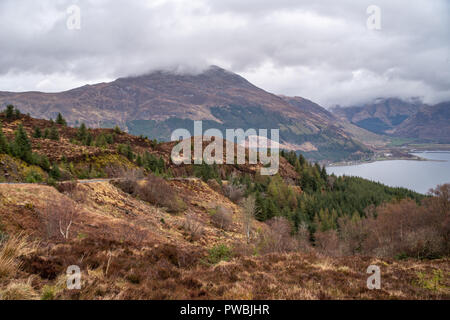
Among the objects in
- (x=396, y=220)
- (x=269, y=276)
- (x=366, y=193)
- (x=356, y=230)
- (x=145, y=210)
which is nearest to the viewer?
(x=269, y=276)

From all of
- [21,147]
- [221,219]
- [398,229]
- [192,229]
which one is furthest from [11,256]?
[398,229]

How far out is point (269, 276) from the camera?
27.9ft

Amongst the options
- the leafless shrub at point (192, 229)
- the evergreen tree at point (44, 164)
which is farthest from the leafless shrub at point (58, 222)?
the evergreen tree at point (44, 164)

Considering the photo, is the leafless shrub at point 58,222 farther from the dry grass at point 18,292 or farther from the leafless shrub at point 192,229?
the leafless shrub at point 192,229

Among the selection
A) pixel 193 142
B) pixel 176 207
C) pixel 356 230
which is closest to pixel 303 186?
pixel 356 230

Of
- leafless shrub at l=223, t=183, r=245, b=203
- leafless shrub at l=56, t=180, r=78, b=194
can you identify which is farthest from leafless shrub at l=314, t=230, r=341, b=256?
leafless shrub at l=56, t=180, r=78, b=194

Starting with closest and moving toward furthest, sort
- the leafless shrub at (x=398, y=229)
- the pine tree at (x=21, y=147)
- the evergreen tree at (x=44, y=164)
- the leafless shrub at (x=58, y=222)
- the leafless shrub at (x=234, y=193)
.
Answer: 1. the leafless shrub at (x=58, y=222)
2. the leafless shrub at (x=398, y=229)
3. the pine tree at (x=21, y=147)
4. the evergreen tree at (x=44, y=164)
5. the leafless shrub at (x=234, y=193)

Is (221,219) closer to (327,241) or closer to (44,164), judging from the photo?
(327,241)

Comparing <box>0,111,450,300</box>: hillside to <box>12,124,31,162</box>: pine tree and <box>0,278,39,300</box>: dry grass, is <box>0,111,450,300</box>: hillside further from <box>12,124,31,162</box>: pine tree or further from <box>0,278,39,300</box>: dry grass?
<box>12,124,31,162</box>: pine tree

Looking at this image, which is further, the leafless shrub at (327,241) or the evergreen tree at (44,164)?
the leafless shrub at (327,241)

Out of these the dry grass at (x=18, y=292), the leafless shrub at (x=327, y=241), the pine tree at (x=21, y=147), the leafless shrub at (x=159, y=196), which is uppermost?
the pine tree at (x=21, y=147)

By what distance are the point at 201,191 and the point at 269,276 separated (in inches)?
1779
